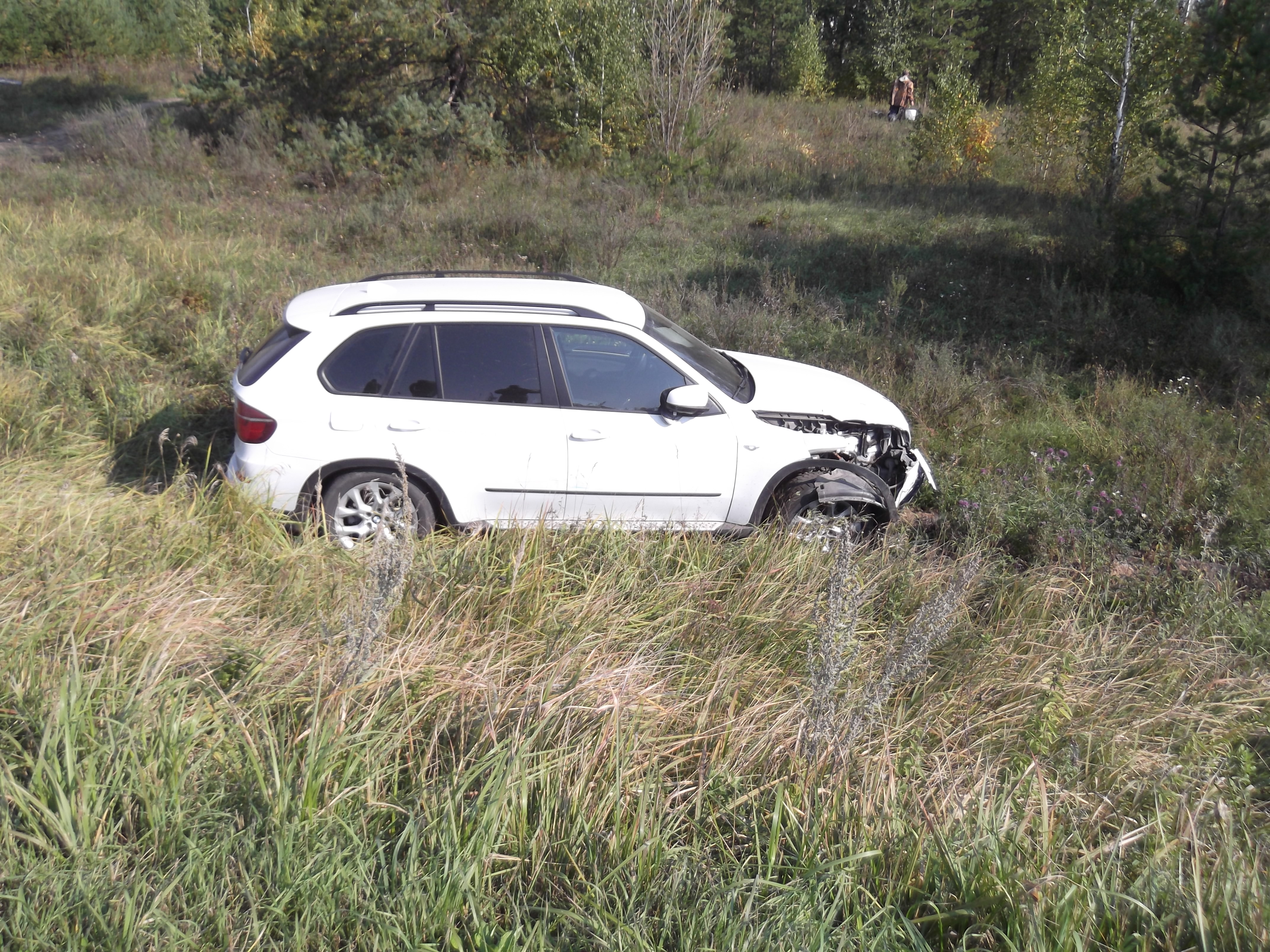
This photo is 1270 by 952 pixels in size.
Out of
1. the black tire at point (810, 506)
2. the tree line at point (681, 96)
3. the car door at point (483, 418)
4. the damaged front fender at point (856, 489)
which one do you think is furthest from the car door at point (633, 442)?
the tree line at point (681, 96)

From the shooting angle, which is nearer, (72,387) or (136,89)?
(72,387)

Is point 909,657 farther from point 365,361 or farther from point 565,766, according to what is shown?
point 365,361

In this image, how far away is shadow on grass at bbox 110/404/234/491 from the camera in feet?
19.0

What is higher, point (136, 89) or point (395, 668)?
point (136, 89)

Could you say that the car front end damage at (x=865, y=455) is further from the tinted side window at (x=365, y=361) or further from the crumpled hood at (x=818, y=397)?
the tinted side window at (x=365, y=361)

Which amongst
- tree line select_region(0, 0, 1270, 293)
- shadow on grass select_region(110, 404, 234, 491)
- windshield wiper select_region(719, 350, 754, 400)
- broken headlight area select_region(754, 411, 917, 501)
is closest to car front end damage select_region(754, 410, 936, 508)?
broken headlight area select_region(754, 411, 917, 501)

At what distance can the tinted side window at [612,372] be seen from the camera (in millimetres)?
5188

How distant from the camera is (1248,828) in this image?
3.02 metres

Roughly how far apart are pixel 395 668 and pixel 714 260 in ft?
32.2

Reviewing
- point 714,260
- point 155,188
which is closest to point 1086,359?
point 714,260

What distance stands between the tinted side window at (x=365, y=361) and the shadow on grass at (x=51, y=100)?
939 inches

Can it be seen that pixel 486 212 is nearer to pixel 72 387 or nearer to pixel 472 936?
pixel 72 387

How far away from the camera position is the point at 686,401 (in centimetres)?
504

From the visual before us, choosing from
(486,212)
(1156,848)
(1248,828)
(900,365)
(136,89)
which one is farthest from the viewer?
(136,89)
